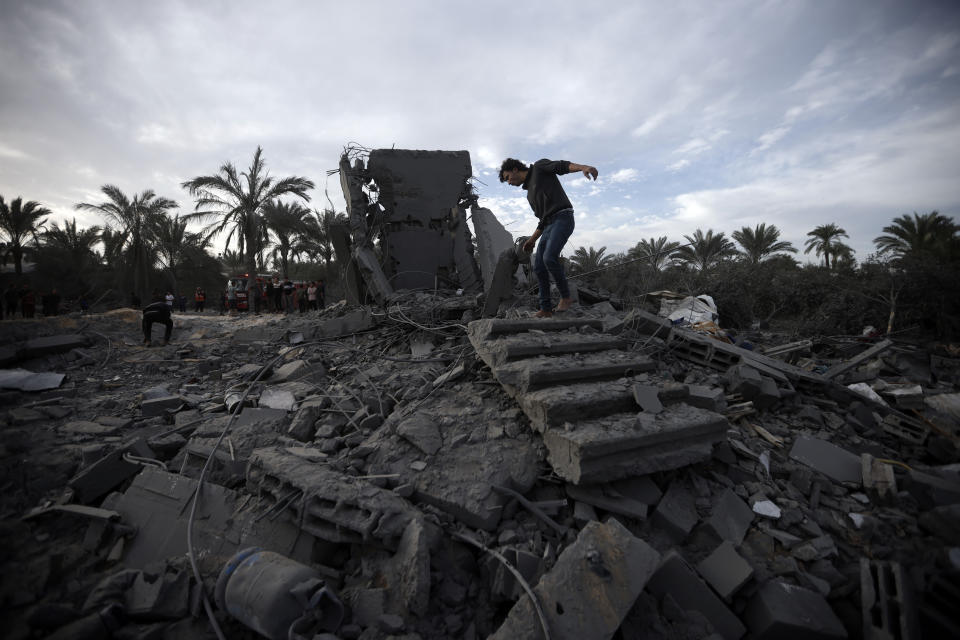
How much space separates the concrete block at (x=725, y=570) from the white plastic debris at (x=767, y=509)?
1.78 feet

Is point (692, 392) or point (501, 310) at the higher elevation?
point (501, 310)

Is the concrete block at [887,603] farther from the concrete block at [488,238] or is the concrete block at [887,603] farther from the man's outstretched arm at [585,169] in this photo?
the concrete block at [488,238]

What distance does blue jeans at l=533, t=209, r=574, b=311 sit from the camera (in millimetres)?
3844

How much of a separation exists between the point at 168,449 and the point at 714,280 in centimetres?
1522

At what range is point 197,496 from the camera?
2.44 meters

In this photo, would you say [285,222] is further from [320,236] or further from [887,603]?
[887,603]

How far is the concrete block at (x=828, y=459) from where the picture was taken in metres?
2.86

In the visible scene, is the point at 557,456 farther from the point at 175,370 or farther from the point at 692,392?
the point at 175,370

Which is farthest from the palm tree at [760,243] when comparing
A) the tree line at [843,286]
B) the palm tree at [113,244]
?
the palm tree at [113,244]

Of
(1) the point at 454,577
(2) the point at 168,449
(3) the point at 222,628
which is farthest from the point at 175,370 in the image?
(1) the point at 454,577

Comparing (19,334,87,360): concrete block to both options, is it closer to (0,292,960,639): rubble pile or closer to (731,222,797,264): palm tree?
(0,292,960,639): rubble pile

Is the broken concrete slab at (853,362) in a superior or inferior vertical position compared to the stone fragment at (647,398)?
inferior

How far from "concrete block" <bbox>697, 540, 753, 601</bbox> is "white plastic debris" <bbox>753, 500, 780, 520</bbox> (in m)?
0.54

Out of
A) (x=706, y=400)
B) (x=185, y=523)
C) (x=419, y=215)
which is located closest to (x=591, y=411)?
(x=706, y=400)
